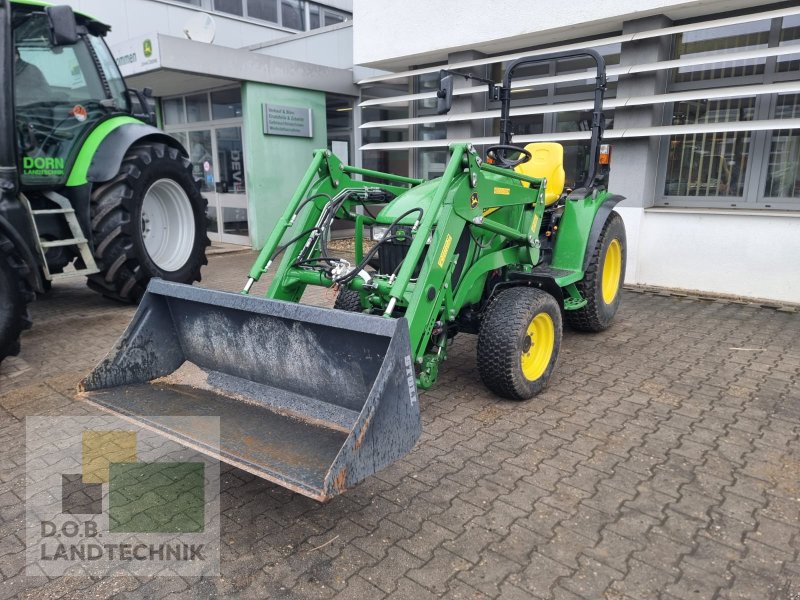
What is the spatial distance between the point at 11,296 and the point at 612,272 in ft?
16.3

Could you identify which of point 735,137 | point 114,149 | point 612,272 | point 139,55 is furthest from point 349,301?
point 139,55

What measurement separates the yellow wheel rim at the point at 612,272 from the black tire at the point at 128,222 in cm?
431

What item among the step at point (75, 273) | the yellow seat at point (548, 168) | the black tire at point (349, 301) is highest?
the yellow seat at point (548, 168)

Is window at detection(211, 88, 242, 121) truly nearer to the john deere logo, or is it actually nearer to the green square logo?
the john deere logo

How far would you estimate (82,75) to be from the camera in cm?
561

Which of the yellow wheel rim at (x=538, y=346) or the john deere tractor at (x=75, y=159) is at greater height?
the john deere tractor at (x=75, y=159)

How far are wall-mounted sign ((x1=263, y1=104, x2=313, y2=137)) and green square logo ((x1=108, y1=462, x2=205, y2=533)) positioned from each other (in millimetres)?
7312

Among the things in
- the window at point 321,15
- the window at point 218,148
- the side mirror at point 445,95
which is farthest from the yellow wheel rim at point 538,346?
the window at point 321,15

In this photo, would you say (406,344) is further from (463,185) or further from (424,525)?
(463,185)

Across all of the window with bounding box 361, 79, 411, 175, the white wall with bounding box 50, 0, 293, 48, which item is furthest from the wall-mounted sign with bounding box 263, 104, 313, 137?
the white wall with bounding box 50, 0, 293, 48

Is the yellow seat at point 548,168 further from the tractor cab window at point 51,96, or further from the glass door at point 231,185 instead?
the glass door at point 231,185

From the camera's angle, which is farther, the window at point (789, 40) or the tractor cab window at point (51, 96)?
the window at point (789, 40)

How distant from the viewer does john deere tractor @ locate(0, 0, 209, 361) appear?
15.7 feet

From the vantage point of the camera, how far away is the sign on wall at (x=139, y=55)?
7.89 m
